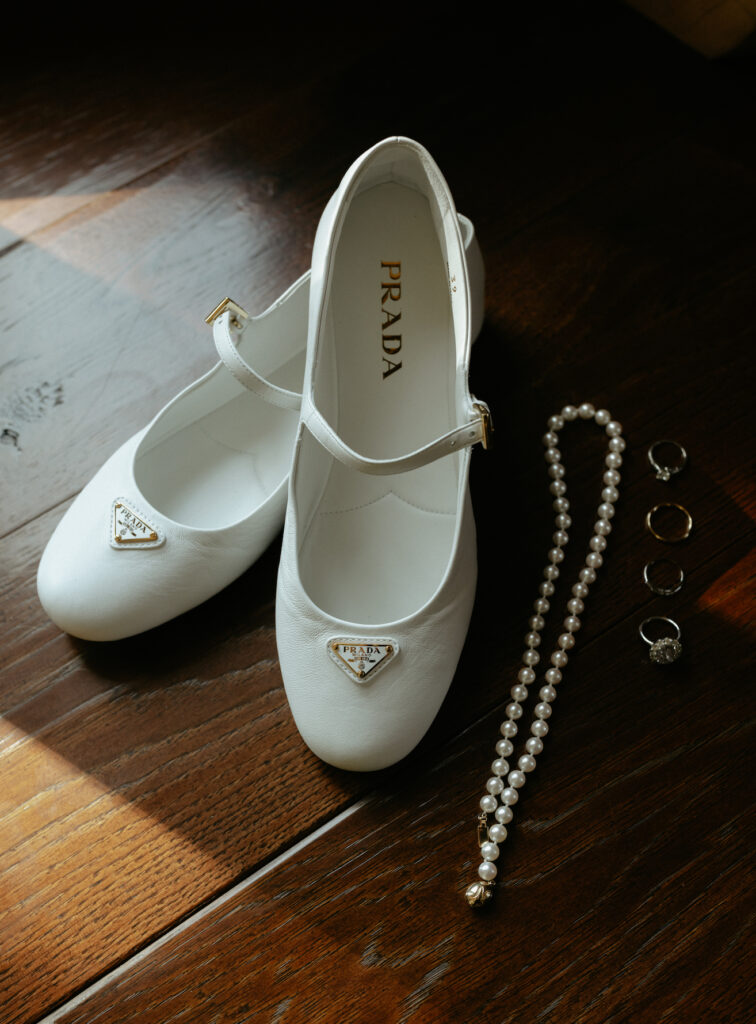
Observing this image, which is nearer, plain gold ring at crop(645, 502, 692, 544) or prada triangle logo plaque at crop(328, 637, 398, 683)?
prada triangle logo plaque at crop(328, 637, 398, 683)

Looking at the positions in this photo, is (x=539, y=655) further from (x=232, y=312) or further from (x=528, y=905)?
(x=232, y=312)

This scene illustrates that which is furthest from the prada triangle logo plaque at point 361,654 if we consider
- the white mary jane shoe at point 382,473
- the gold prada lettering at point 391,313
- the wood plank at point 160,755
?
the gold prada lettering at point 391,313

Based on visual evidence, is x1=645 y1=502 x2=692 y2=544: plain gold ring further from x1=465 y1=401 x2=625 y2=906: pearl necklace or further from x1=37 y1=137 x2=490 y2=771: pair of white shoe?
x1=37 y1=137 x2=490 y2=771: pair of white shoe

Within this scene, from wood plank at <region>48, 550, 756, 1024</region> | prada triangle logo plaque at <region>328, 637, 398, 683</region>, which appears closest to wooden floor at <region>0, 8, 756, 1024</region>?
wood plank at <region>48, 550, 756, 1024</region>

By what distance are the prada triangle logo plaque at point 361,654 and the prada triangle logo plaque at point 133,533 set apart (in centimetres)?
17

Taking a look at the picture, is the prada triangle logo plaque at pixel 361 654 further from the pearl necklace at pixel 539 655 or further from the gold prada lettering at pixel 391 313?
the gold prada lettering at pixel 391 313

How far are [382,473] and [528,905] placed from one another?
1.12 feet

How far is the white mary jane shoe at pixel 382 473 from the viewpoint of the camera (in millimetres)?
658

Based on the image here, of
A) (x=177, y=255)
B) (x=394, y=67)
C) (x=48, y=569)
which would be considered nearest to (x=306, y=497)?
(x=48, y=569)

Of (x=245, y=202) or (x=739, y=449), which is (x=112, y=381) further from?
(x=739, y=449)

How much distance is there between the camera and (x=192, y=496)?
79 cm

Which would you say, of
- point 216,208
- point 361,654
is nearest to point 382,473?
point 361,654

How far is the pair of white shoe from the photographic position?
66 centimetres

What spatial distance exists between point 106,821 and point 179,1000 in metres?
0.14
